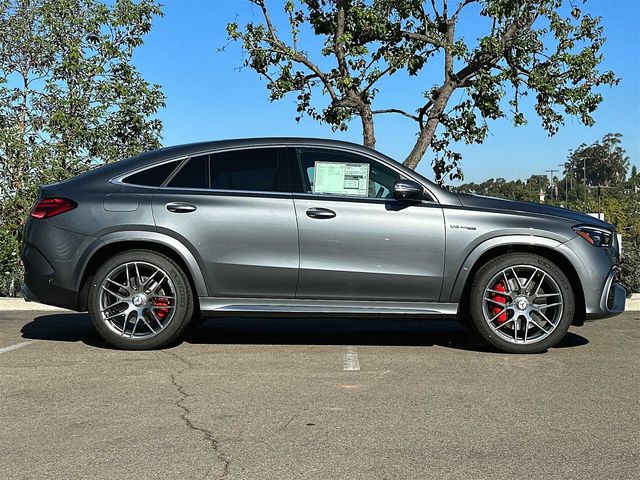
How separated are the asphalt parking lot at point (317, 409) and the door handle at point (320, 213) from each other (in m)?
1.10

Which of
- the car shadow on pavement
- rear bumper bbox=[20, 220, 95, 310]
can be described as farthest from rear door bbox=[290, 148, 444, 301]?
rear bumper bbox=[20, 220, 95, 310]

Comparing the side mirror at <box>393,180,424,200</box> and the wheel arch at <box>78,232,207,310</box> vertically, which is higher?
the side mirror at <box>393,180,424,200</box>

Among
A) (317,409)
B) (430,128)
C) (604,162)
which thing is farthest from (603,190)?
(317,409)

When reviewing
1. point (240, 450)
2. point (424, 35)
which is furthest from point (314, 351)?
point (424, 35)

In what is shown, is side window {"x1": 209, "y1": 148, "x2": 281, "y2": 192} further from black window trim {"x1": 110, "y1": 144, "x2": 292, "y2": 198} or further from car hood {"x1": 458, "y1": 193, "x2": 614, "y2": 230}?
car hood {"x1": 458, "y1": 193, "x2": 614, "y2": 230}

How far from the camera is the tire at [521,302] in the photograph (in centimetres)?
620

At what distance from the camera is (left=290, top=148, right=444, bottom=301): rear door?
Result: 6.16m

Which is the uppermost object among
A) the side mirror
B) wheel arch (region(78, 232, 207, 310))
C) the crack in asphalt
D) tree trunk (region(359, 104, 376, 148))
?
tree trunk (region(359, 104, 376, 148))

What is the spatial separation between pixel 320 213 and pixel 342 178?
1.31 feet

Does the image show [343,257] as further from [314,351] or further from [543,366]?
[543,366]

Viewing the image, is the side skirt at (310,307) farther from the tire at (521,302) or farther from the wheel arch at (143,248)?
the tire at (521,302)

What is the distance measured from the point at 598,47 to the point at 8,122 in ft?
35.4

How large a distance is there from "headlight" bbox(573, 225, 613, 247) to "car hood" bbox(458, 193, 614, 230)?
0.16ft

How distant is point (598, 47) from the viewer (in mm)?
14156
